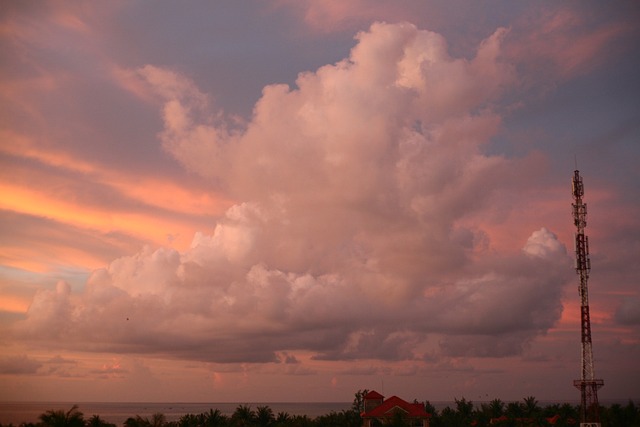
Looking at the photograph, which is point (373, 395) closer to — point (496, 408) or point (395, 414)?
point (395, 414)

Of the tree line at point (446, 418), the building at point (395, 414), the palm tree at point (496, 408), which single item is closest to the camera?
the tree line at point (446, 418)

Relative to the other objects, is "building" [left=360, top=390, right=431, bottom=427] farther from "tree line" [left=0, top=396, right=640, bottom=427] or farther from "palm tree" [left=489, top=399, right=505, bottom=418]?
"palm tree" [left=489, top=399, right=505, bottom=418]

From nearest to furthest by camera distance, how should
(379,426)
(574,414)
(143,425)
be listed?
(143,425) < (379,426) < (574,414)

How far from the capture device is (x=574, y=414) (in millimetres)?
110688

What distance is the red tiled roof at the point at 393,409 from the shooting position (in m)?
95.8

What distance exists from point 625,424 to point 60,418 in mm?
74980

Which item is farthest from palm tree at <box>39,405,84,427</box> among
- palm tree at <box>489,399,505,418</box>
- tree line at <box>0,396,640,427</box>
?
palm tree at <box>489,399,505,418</box>

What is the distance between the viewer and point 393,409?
96188 millimetres

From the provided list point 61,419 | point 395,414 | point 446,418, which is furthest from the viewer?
point 446,418

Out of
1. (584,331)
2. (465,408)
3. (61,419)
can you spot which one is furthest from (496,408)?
(61,419)

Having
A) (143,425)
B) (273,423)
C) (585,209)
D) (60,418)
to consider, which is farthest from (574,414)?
(60,418)

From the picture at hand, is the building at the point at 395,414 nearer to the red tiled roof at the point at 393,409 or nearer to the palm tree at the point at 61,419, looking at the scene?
the red tiled roof at the point at 393,409

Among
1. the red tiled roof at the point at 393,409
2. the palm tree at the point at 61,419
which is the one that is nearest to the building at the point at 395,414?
the red tiled roof at the point at 393,409

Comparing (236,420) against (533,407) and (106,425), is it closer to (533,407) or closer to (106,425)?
(106,425)
